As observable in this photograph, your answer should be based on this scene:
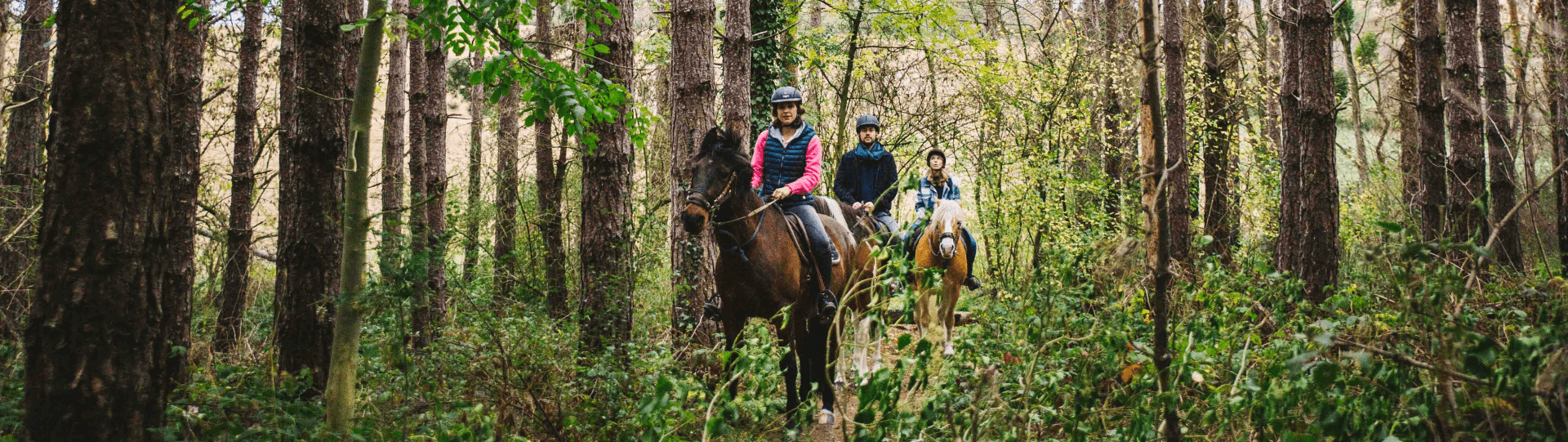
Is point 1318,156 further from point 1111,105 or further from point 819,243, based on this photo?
point 1111,105

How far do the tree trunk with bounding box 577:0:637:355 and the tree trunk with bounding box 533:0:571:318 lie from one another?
318 centimetres

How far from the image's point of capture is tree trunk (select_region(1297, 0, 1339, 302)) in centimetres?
920

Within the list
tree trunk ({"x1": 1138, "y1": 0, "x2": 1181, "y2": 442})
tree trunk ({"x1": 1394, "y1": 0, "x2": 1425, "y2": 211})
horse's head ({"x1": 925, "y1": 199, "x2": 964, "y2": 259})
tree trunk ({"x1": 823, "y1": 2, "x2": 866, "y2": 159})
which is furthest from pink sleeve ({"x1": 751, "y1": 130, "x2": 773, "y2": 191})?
tree trunk ({"x1": 1394, "y1": 0, "x2": 1425, "y2": 211})

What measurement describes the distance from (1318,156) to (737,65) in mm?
5927

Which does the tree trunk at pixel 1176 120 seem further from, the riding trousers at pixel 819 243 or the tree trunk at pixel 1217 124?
the riding trousers at pixel 819 243

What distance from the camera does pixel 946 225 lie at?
9.52 m

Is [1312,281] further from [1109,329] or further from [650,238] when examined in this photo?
[650,238]

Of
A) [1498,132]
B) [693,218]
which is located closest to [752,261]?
[693,218]

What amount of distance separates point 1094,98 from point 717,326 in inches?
479

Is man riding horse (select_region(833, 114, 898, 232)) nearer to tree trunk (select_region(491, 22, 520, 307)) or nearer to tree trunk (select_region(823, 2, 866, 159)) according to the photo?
tree trunk (select_region(491, 22, 520, 307))

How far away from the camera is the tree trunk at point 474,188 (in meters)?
10.6

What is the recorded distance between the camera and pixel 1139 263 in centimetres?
417

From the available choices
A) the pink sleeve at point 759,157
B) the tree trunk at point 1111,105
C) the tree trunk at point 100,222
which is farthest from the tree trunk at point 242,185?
the tree trunk at point 1111,105

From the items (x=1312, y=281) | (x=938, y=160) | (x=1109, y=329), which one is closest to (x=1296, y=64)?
(x=1312, y=281)
